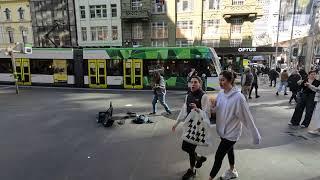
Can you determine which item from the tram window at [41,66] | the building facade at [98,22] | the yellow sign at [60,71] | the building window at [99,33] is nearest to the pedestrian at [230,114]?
the yellow sign at [60,71]

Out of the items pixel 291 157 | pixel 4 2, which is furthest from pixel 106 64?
pixel 4 2

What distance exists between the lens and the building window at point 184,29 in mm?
30578

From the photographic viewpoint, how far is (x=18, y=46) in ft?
54.9

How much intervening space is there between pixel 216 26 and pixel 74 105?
22.4 metres

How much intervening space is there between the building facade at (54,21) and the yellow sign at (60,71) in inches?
659

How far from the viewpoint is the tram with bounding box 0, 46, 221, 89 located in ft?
51.7

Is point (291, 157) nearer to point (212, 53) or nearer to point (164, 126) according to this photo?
point (164, 126)

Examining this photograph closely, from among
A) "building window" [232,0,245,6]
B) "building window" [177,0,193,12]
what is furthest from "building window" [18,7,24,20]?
"building window" [232,0,245,6]

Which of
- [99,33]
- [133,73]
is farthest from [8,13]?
[133,73]

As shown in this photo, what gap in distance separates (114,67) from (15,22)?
26.3 metres

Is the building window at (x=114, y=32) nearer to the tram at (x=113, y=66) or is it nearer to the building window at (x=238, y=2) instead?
the building window at (x=238, y=2)

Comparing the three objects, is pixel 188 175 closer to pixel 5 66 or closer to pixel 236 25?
pixel 5 66

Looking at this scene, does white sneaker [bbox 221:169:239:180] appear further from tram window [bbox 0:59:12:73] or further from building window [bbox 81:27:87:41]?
building window [bbox 81:27:87:41]

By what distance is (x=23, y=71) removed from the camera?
61.4ft
